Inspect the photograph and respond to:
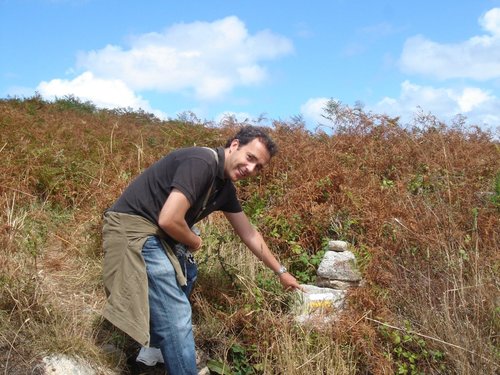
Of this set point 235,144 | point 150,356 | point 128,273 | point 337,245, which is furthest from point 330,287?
point 128,273

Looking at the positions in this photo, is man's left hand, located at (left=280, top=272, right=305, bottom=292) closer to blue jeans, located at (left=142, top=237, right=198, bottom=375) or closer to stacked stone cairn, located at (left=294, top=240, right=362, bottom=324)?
stacked stone cairn, located at (left=294, top=240, right=362, bottom=324)

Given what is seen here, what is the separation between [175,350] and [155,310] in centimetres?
28

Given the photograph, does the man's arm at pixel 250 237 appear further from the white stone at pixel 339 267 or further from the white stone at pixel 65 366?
the white stone at pixel 65 366


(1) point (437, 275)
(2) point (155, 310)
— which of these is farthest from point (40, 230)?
(1) point (437, 275)

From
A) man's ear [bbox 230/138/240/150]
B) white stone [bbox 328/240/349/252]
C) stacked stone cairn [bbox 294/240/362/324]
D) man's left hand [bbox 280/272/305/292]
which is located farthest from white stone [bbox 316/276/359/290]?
man's ear [bbox 230/138/240/150]

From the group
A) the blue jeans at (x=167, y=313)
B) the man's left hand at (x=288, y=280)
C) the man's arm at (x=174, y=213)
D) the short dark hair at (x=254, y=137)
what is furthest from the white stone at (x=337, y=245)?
the man's arm at (x=174, y=213)

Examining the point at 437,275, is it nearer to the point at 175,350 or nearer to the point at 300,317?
the point at 300,317

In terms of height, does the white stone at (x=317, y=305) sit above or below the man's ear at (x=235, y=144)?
below

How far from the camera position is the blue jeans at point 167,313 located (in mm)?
3246

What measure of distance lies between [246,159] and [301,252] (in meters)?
1.95

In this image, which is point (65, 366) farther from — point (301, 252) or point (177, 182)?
point (301, 252)

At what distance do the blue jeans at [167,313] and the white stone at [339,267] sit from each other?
1.72m

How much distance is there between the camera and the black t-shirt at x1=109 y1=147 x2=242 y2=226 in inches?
123

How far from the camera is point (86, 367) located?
11.7 feet
